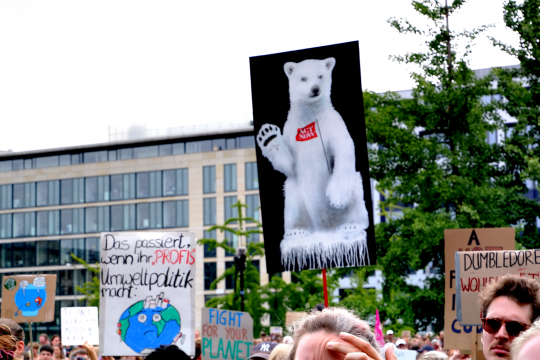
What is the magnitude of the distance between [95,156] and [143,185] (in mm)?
6333

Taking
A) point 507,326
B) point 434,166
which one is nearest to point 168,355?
point 507,326

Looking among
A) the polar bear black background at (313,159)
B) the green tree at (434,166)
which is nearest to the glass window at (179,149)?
the green tree at (434,166)

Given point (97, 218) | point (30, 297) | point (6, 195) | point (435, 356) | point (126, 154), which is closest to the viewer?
point (435, 356)

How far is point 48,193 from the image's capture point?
78.1 meters

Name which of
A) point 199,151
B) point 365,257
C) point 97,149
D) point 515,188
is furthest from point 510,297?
point 97,149

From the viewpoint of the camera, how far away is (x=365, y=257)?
17.6ft

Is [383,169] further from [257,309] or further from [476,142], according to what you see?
[257,309]

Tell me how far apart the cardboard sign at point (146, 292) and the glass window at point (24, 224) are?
74.3 metres

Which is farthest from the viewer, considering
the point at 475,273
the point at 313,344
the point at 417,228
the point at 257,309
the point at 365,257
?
the point at 257,309

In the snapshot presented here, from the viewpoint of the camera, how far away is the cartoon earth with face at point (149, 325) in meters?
7.98

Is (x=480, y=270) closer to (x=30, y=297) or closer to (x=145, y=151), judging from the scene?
(x=30, y=297)

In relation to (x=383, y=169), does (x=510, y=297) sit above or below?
below

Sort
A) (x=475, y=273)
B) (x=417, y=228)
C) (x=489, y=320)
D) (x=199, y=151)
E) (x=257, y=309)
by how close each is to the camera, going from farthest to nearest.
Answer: (x=199, y=151)
(x=257, y=309)
(x=417, y=228)
(x=475, y=273)
(x=489, y=320)

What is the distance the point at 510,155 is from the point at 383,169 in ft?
11.1
